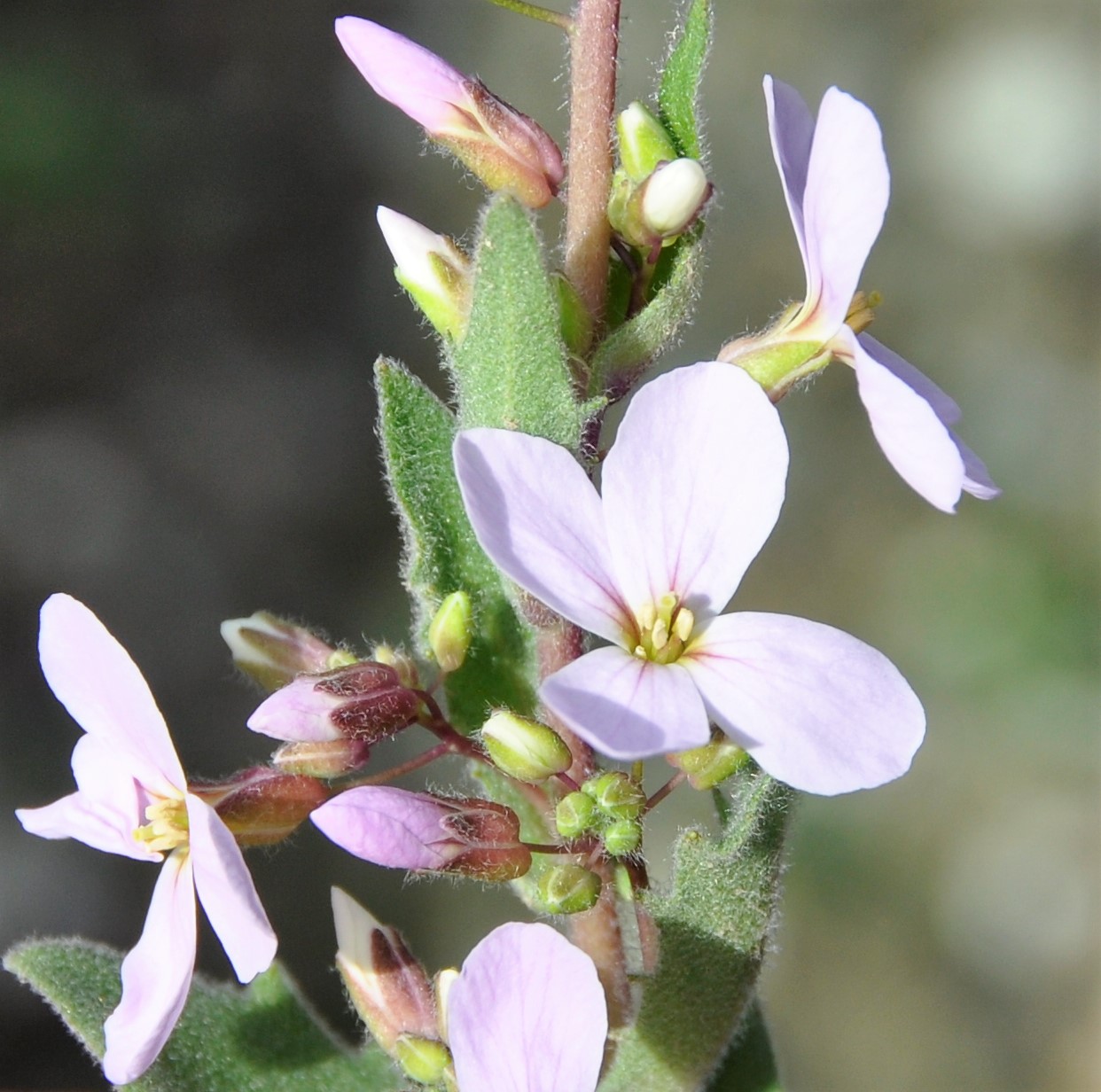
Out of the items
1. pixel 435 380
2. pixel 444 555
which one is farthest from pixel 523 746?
pixel 435 380

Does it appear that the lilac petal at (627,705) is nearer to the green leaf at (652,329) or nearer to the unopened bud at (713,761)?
the unopened bud at (713,761)

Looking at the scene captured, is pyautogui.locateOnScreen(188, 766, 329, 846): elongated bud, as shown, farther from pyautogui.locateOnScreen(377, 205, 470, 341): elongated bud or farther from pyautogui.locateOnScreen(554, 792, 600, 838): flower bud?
pyautogui.locateOnScreen(377, 205, 470, 341): elongated bud

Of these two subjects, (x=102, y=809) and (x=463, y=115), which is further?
(x=463, y=115)

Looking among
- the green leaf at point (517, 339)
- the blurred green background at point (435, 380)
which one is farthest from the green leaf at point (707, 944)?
the blurred green background at point (435, 380)

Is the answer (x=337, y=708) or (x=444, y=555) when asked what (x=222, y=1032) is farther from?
(x=444, y=555)

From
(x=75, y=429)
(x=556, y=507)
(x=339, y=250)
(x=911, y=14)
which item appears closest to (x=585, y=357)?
(x=556, y=507)
